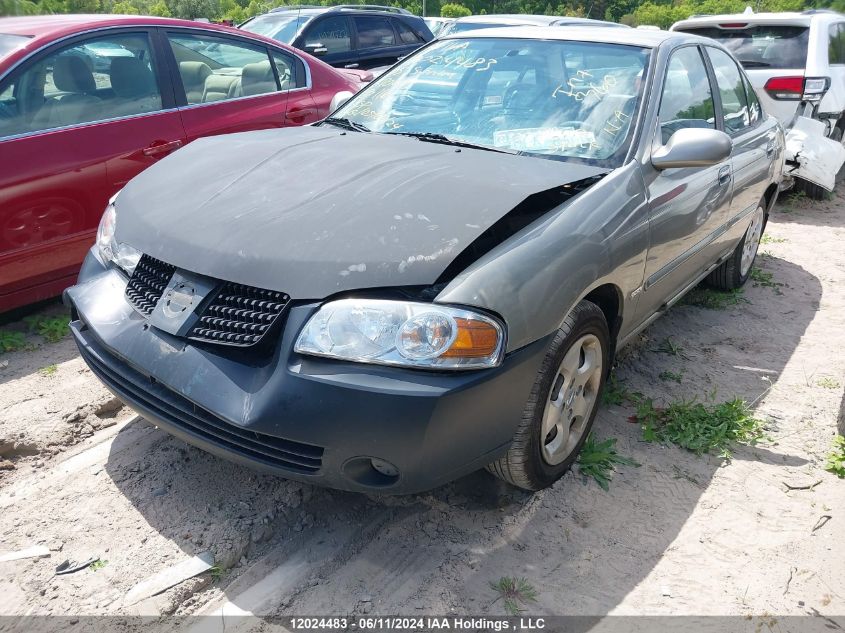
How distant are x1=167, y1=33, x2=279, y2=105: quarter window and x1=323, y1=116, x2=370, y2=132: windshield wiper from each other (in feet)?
4.49

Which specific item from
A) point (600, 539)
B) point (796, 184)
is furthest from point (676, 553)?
point (796, 184)

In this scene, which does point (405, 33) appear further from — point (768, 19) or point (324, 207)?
point (324, 207)

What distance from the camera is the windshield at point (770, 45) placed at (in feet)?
22.5

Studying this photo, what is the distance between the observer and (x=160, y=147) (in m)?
4.24

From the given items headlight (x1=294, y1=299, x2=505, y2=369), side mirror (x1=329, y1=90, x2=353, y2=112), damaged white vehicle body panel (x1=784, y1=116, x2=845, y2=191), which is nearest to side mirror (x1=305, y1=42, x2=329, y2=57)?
side mirror (x1=329, y1=90, x2=353, y2=112)

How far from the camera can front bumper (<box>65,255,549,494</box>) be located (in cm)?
199

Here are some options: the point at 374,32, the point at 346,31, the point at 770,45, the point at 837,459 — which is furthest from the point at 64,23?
the point at 770,45

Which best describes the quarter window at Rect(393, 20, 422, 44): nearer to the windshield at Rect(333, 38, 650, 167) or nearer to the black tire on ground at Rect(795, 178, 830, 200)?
the black tire on ground at Rect(795, 178, 830, 200)

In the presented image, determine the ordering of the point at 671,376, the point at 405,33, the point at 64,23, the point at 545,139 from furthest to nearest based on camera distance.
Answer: the point at 405,33 < the point at 64,23 < the point at 671,376 < the point at 545,139

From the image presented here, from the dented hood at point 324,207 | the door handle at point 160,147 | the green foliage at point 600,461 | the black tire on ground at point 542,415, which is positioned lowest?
the green foliage at point 600,461

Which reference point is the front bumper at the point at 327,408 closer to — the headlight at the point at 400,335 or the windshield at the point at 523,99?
the headlight at the point at 400,335

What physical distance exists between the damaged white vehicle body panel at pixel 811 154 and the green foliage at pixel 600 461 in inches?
184

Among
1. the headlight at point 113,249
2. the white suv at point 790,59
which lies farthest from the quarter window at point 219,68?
the white suv at point 790,59

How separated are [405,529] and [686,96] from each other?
96.7 inches
